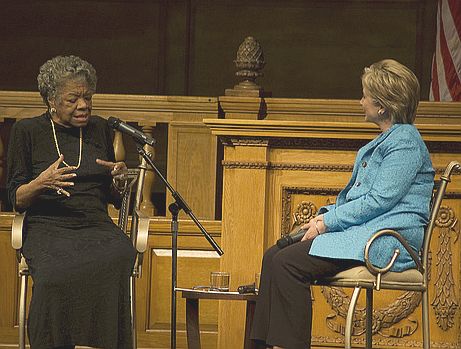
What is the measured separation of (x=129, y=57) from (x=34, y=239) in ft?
15.6

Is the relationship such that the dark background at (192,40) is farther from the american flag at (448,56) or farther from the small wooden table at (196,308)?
the small wooden table at (196,308)

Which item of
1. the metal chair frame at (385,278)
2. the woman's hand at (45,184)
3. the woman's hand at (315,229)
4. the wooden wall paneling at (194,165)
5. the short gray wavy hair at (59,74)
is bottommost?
the metal chair frame at (385,278)

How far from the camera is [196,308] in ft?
17.4

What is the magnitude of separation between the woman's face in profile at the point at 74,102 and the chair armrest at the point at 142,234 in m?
0.49

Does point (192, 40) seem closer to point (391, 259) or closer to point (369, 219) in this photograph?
point (369, 219)

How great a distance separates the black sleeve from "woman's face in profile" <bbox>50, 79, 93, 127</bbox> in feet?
0.62

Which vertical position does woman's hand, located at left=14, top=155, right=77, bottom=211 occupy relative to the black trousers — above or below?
above

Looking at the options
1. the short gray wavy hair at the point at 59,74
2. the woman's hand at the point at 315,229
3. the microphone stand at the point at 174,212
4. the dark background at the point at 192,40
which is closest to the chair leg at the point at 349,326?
the woman's hand at the point at 315,229

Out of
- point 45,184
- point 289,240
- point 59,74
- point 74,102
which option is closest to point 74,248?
point 45,184

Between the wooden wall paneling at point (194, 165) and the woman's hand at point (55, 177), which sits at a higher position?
the wooden wall paneling at point (194, 165)

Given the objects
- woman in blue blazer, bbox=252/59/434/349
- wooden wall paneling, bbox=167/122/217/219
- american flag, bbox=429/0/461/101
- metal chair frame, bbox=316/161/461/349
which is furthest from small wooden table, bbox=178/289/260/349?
american flag, bbox=429/0/461/101

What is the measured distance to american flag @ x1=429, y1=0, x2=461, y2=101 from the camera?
7.48 m

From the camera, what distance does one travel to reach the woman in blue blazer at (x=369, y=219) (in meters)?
4.34

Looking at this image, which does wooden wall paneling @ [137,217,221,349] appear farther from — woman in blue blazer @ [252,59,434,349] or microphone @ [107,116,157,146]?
woman in blue blazer @ [252,59,434,349]
